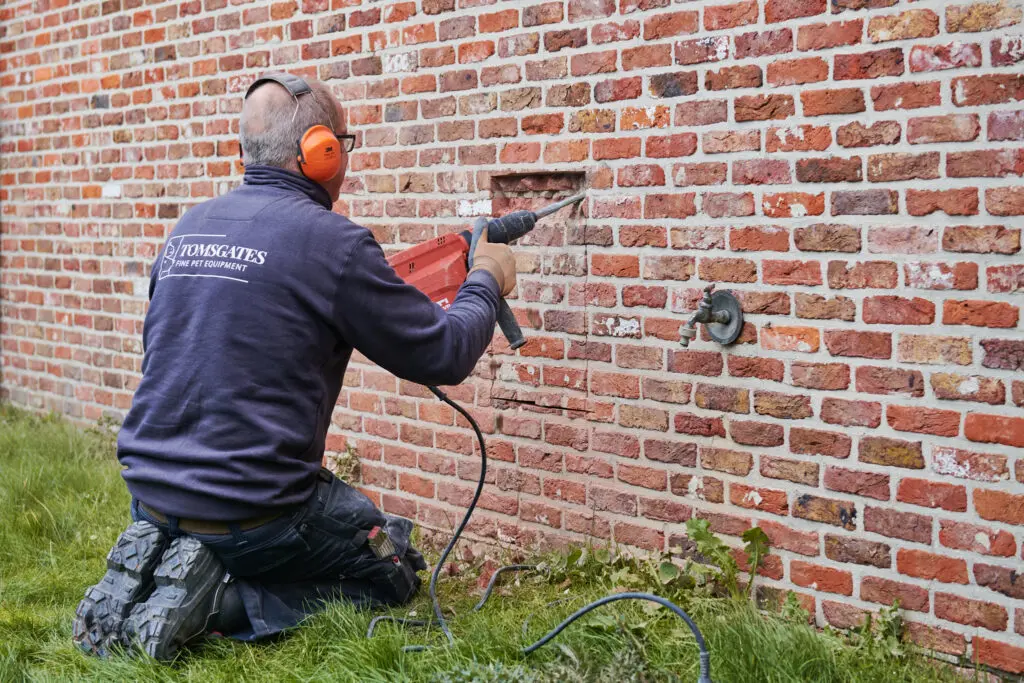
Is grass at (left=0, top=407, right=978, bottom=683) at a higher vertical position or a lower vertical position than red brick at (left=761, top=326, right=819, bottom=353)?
lower

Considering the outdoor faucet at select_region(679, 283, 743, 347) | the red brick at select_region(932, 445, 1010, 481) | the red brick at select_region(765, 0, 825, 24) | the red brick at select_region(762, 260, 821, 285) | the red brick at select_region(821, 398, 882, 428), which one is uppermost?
the red brick at select_region(765, 0, 825, 24)

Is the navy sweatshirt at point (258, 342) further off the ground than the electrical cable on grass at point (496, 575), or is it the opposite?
the navy sweatshirt at point (258, 342)

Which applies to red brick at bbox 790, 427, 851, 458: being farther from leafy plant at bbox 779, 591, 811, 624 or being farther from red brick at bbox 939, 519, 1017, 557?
leafy plant at bbox 779, 591, 811, 624

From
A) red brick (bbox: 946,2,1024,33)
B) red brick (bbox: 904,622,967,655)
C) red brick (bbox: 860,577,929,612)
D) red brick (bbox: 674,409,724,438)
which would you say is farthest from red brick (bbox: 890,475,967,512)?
red brick (bbox: 946,2,1024,33)

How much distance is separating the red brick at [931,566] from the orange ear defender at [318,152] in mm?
2194

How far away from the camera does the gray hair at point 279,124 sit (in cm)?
337

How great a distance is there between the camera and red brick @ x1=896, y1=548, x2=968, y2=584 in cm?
313

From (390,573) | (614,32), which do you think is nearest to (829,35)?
(614,32)

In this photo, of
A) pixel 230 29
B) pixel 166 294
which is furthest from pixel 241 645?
pixel 230 29

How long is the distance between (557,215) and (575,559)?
4.41 feet

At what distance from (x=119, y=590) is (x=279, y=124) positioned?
5.17 ft

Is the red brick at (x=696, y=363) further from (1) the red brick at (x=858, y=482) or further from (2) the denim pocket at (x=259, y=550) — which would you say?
(2) the denim pocket at (x=259, y=550)

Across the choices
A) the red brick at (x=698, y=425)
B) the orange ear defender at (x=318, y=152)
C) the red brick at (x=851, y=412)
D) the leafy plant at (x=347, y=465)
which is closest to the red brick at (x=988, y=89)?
the red brick at (x=851, y=412)

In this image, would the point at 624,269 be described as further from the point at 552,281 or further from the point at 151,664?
the point at 151,664
